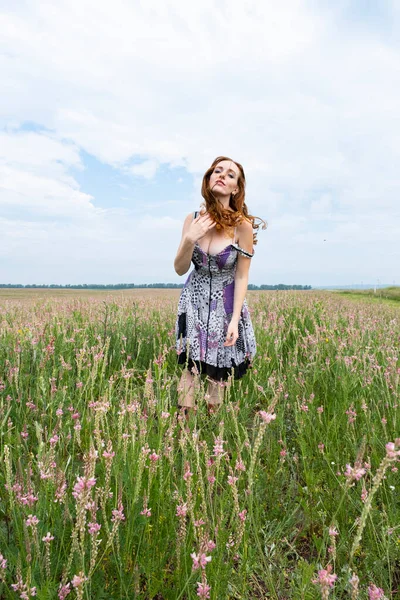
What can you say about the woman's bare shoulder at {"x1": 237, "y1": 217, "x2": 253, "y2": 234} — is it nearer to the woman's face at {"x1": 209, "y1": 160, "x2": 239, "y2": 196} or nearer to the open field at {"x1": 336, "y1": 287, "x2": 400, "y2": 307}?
the woman's face at {"x1": 209, "y1": 160, "x2": 239, "y2": 196}

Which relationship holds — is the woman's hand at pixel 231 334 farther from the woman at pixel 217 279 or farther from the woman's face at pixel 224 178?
the woman's face at pixel 224 178

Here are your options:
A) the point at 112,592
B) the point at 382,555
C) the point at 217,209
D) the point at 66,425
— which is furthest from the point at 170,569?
the point at 217,209

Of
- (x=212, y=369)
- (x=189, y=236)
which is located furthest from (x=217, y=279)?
(x=212, y=369)

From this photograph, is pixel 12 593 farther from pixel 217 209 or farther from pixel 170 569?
pixel 217 209

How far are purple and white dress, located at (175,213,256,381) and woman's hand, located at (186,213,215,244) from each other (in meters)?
0.29

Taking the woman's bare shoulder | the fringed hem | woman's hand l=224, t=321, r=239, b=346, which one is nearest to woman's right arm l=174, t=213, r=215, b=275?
the woman's bare shoulder

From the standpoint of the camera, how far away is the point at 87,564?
1.52m

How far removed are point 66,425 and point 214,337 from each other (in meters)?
1.40

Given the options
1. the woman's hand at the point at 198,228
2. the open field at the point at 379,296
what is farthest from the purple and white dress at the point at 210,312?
the open field at the point at 379,296

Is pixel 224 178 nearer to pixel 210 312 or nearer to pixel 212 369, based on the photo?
pixel 210 312

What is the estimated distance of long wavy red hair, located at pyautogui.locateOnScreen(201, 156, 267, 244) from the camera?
3.40 m

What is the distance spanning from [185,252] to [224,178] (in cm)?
73

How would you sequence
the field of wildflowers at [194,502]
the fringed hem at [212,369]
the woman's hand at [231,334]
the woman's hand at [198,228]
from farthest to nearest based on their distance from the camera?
the fringed hem at [212,369] → the woman's hand at [231,334] → the woman's hand at [198,228] → the field of wildflowers at [194,502]

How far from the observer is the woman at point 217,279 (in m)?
3.43
